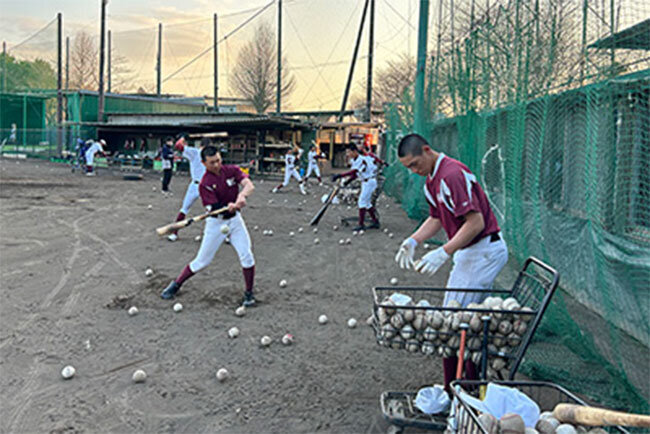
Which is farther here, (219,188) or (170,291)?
(170,291)

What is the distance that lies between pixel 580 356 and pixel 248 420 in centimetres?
316

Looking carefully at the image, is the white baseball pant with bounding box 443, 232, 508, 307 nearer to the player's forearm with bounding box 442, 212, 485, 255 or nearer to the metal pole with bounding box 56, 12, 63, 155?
the player's forearm with bounding box 442, 212, 485, 255

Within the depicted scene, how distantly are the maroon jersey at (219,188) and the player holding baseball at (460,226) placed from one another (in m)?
3.33

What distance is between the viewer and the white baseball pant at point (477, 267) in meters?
4.02

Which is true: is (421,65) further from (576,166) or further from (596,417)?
(596,417)

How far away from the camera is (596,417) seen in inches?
97.9

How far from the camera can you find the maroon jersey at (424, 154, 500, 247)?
378cm

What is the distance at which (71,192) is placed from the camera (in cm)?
1962

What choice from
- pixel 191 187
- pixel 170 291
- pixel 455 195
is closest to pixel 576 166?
pixel 455 195

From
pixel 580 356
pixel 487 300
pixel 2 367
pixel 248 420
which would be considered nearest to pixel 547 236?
pixel 580 356

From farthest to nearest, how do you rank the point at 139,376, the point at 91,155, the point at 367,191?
the point at 91,155 → the point at 367,191 → the point at 139,376

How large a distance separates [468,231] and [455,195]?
269mm

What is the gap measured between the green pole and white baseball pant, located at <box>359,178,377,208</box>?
1.65 metres

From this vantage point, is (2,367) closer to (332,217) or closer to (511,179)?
(511,179)
